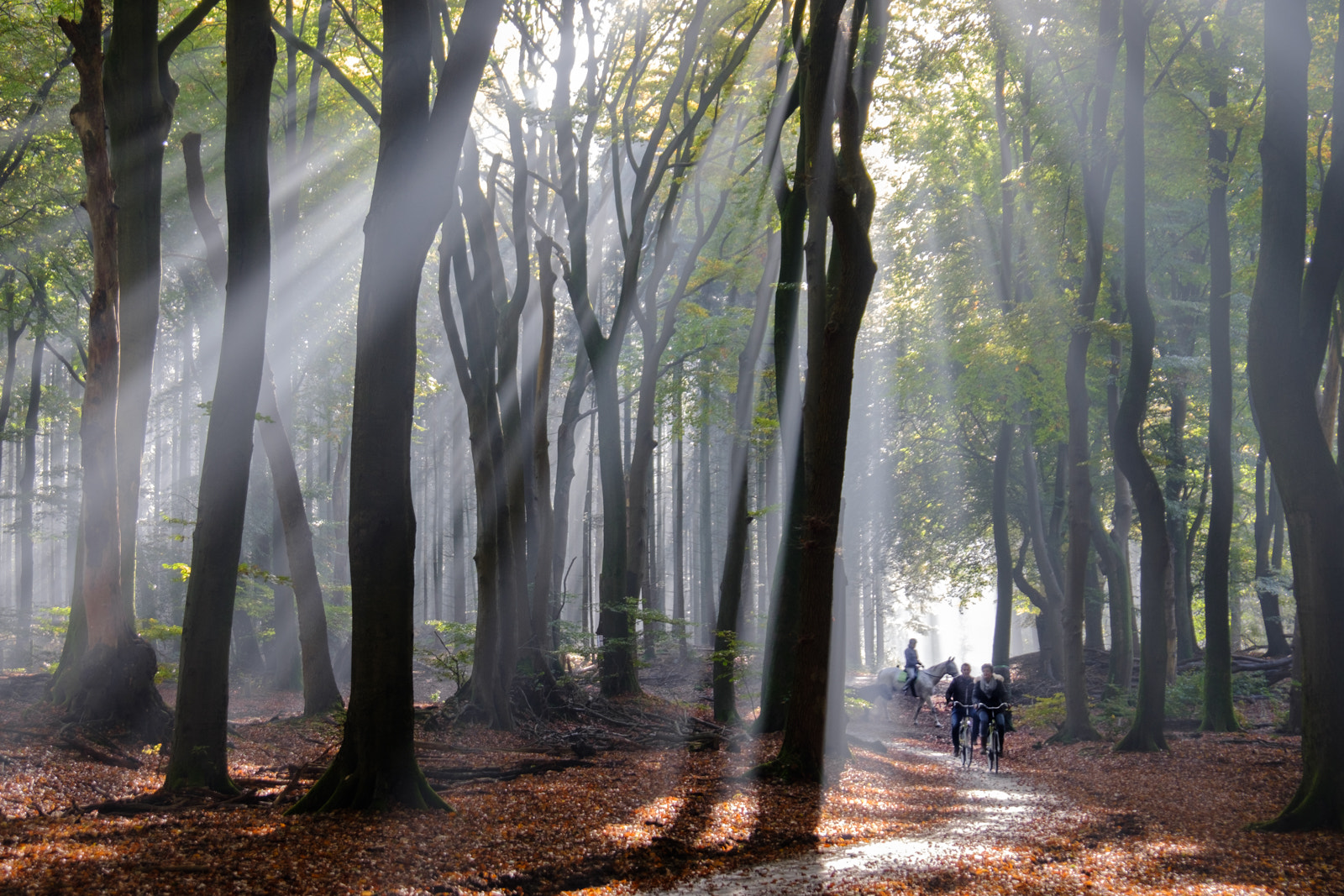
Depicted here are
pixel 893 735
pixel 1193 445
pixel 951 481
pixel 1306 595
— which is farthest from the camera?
pixel 951 481

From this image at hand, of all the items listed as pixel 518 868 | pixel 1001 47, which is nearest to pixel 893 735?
pixel 1001 47

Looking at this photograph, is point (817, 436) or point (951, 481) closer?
point (817, 436)

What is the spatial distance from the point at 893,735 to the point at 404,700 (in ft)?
46.6

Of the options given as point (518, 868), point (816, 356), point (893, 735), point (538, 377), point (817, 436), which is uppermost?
point (538, 377)

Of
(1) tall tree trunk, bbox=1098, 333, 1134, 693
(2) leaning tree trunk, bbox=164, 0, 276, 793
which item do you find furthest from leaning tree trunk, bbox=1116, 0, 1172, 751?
(2) leaning tree trunk, bbox=164, 0, 276, 793

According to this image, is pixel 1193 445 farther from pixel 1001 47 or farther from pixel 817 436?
pixel 817 436

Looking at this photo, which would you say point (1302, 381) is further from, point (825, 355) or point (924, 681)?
point (924, 681)

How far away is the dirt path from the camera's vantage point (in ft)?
18.4

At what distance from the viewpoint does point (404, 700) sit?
6.82m

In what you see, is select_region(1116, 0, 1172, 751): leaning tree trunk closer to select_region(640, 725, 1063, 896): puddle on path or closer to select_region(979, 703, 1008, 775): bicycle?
select_region(979, 703, 1008, 775): bicycle

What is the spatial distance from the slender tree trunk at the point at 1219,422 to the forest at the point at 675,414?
0.08 metres

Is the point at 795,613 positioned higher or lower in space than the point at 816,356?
lower

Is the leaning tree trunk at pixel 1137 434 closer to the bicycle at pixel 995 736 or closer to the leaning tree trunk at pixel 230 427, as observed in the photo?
the bicycle at pixel 995 736

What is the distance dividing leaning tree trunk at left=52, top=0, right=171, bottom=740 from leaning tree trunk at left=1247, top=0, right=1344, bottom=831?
1119 cm
